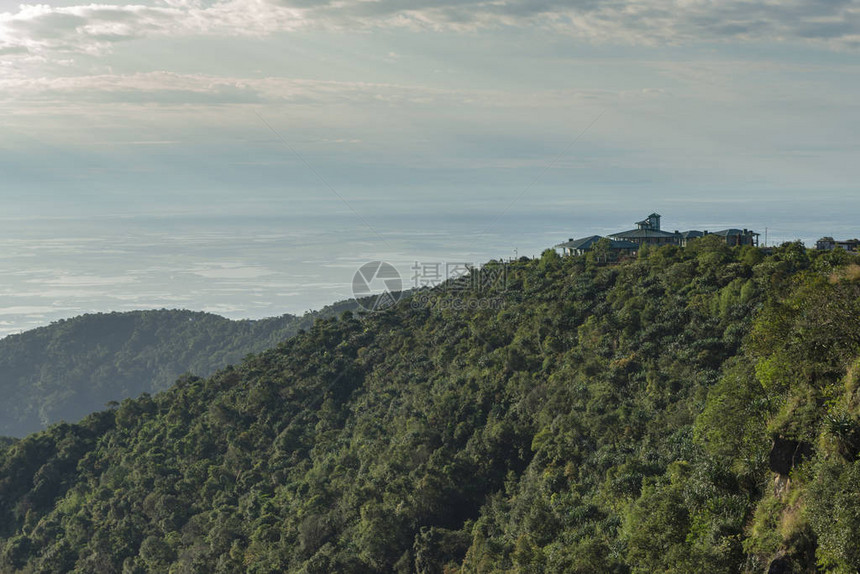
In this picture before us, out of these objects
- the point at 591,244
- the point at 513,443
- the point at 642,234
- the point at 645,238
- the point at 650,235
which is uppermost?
the point at 642,234

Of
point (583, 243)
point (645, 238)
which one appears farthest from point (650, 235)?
point (583, 243)

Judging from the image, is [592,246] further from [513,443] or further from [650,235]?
[513,443]

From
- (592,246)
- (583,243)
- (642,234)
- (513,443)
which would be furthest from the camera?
(642,234)

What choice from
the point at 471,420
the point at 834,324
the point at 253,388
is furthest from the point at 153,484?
the point at 834,324

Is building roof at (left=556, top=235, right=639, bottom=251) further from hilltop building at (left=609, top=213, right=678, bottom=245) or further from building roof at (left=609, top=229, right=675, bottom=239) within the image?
building roof at (left=609, top=229, right=675, bottom=239)

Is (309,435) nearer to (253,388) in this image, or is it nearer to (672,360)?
(253,388)

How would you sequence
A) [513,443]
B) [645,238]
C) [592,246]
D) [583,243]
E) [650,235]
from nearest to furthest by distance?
[513,443], [592,246], [645,238], [650,235], [583,243]

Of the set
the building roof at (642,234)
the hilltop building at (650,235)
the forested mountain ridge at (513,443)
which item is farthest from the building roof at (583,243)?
the forested mountain ridge at (513,443)

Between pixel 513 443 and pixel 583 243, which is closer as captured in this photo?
pixel 513 443
